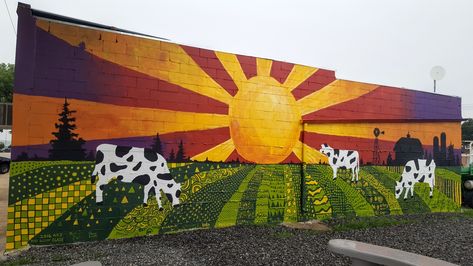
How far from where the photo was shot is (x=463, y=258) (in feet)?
20.1

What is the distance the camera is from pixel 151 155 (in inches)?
277

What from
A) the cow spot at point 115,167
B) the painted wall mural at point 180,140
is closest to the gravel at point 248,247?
the painted wall mural at point 180,140

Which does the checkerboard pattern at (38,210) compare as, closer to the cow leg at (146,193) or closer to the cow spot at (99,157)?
the cow spot at (99,157)

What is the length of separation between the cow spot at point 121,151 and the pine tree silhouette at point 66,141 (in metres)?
0.54

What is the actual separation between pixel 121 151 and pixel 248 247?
8.60ft

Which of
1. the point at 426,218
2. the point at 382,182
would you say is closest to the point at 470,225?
the point at 426,218

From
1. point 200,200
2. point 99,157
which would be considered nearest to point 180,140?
point 200,200

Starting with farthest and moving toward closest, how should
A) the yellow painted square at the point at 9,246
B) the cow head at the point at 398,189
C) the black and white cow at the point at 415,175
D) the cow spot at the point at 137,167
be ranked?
the black and white cow at the point at 415,175 < the cow head at the point at 398,189 < the cow spot at the point at 137,167 < the yellow painted square at the point at 9,246

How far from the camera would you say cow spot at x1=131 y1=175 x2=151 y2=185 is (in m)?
6.88

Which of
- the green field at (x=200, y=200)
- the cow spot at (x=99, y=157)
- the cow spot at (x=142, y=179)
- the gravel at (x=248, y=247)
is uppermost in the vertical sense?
the cow spot at (x=99, y=157)

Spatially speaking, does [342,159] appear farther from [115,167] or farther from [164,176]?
[115,167]

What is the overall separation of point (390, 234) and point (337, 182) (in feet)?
6.05

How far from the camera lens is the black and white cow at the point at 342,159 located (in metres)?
9.21

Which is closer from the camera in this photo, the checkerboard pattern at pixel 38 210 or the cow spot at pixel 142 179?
the checkerboard pattern at pixel 38 210
